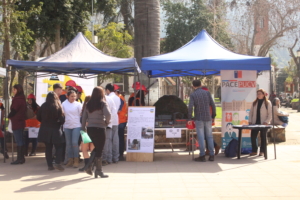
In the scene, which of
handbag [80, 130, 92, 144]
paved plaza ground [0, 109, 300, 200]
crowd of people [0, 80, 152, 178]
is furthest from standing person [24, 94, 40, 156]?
handbag [80, 130, 92, 144]

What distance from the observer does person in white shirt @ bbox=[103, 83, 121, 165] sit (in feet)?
29.4

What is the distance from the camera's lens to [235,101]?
10484 mm

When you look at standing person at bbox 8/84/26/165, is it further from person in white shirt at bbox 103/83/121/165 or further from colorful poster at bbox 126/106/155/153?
colorful poster at bbox 126/106/155/153

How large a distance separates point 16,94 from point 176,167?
4.08 meters

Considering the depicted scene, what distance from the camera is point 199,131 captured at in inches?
369

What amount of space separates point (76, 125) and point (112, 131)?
989mm

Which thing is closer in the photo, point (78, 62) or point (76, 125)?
point (76, 125)

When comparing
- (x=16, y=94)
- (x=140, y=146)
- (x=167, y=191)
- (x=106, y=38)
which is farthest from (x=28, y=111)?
(x=106, y=38)

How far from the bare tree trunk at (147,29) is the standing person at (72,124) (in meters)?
5.45

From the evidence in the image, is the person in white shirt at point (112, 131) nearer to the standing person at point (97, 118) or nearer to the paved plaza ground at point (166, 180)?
the paved plaza ground at point (166, 180)

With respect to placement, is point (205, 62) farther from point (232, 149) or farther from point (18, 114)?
point (18, 114)

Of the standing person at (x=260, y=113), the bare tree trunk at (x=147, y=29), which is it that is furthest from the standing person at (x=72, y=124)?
the bare tree trunk at (x=147, y=29)

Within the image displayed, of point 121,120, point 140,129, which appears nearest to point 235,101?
point 140,129

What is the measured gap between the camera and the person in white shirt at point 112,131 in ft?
29.4
